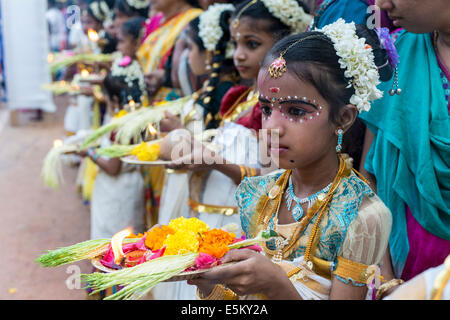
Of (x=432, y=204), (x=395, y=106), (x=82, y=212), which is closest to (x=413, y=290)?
(x=432, y=204)

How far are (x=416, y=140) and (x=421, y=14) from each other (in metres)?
0.42

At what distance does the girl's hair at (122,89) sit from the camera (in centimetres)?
374

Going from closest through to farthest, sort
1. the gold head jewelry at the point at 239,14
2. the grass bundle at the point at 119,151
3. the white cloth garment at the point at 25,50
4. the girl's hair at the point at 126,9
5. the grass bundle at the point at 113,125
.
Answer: the gold head jewelry at the point at 239,14 < the grass bundle at the point at 119,151 < the grass bundle at the point at 113,125 < the girl's hair at the point at 126,9 < the white cloth garment at the point at 25,50

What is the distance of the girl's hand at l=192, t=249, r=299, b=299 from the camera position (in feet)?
4.19

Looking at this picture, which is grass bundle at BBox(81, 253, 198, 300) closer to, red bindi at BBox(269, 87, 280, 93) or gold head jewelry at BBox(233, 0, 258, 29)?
red bindi at BBox(269, 87, 280, 93)

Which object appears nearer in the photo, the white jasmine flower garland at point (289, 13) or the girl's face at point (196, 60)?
the white jasmine flower garland at point (289, 13)

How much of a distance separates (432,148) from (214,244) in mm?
851

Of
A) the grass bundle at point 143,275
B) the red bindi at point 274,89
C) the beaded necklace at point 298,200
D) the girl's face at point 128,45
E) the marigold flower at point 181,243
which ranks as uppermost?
the red bindi at point 274,89

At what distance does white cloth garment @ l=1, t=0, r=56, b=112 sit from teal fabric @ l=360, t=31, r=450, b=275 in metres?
8.00

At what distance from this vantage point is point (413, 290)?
33.4 inches

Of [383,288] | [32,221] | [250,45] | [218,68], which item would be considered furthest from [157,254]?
[32,221]

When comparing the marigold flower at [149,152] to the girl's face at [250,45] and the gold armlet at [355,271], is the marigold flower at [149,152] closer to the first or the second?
the girl's face at [250,45]

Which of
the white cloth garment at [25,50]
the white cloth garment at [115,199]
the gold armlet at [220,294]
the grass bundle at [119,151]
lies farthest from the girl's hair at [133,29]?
the white cloth garment at [25,50]

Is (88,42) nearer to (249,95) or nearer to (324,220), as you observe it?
(249,95)
